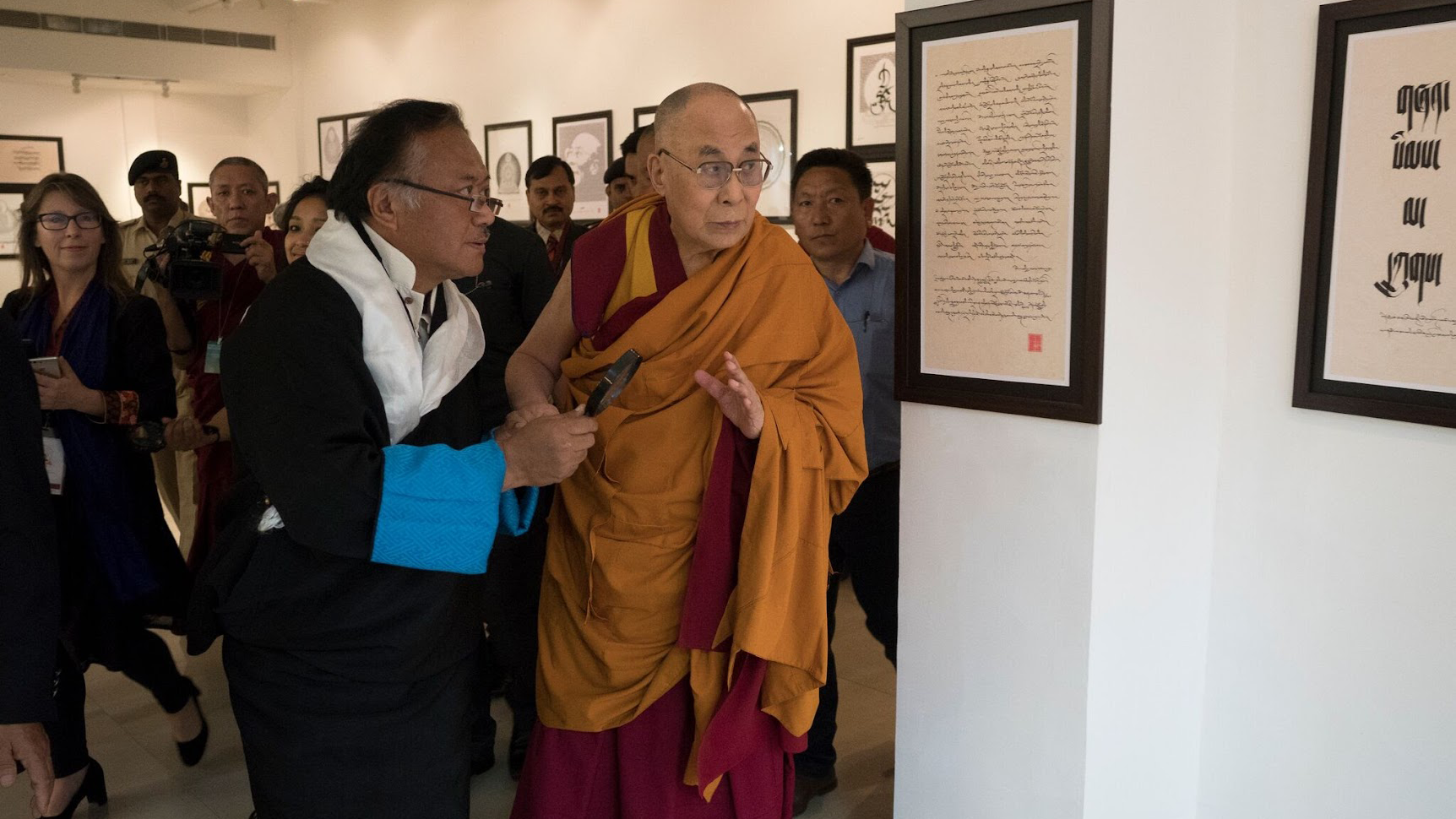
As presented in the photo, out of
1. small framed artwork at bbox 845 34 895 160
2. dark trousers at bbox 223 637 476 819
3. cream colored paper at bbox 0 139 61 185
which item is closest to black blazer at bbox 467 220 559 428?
dark trousers at bbox 223 637 476 819

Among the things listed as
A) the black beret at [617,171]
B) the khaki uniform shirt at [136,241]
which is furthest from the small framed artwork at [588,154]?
the black beret at [617,171]

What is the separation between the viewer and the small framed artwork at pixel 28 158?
388 inches

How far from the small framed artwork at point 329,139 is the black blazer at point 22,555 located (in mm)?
8233

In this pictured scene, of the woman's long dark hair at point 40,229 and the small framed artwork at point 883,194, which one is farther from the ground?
the small framed artwork at point 883,194

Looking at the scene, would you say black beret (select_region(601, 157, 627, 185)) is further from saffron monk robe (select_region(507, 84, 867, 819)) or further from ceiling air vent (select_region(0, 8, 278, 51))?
ceiling air vent (select_region(0, 8, 278, 51))

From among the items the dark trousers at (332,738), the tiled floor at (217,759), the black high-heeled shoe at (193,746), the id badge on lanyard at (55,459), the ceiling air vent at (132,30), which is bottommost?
the tiled floor at (217,759)

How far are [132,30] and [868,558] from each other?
8.47m

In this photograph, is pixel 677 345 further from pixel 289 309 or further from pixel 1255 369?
pixel 1255 369

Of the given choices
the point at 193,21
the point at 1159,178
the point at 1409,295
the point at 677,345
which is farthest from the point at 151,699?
the point at 193,21

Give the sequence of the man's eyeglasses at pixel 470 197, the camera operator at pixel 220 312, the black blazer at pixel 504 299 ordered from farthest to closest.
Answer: the camera operator at pixel 220 312 < the black blazer at pixel 504 299 < the man's eyeglasses at pixel 470 197

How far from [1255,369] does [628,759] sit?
1372 mm

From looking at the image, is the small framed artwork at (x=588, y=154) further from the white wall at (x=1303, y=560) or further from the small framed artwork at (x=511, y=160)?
the white wall at (x=1303, y=560)

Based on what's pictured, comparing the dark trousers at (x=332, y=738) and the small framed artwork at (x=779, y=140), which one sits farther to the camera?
the small framed artwork at (x=779, y=140)

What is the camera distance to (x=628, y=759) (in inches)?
90.8
